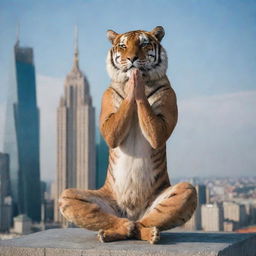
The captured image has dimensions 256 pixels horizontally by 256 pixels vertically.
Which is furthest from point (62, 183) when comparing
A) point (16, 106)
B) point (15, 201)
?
point (16, 106)

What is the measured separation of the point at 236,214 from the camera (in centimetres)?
3362

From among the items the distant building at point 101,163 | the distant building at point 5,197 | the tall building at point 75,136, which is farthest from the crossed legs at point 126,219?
the distant building at point 101,163

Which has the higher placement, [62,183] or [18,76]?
[18,76]

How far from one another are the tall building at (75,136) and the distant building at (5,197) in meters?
4.42

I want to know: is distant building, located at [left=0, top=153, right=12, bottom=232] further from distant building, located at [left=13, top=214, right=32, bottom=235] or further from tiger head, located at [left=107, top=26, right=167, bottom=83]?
tiger head, located at [left=107, top=26, right=167, bottom=83]

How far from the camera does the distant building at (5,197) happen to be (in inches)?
1804

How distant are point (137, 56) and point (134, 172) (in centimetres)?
83

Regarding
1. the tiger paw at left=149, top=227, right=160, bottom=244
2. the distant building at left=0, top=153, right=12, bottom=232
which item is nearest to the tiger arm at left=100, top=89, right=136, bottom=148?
the tiger paw at left=149, top=227, right=160, bottom=244

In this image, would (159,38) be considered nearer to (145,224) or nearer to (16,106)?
(145,224)

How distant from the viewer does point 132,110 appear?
3.54 metres

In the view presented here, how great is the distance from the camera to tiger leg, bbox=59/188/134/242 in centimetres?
345

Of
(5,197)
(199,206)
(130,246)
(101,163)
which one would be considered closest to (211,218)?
(199,206)

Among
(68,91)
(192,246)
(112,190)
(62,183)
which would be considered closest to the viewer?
(192,246)

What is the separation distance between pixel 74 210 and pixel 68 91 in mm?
Answer: 48335
